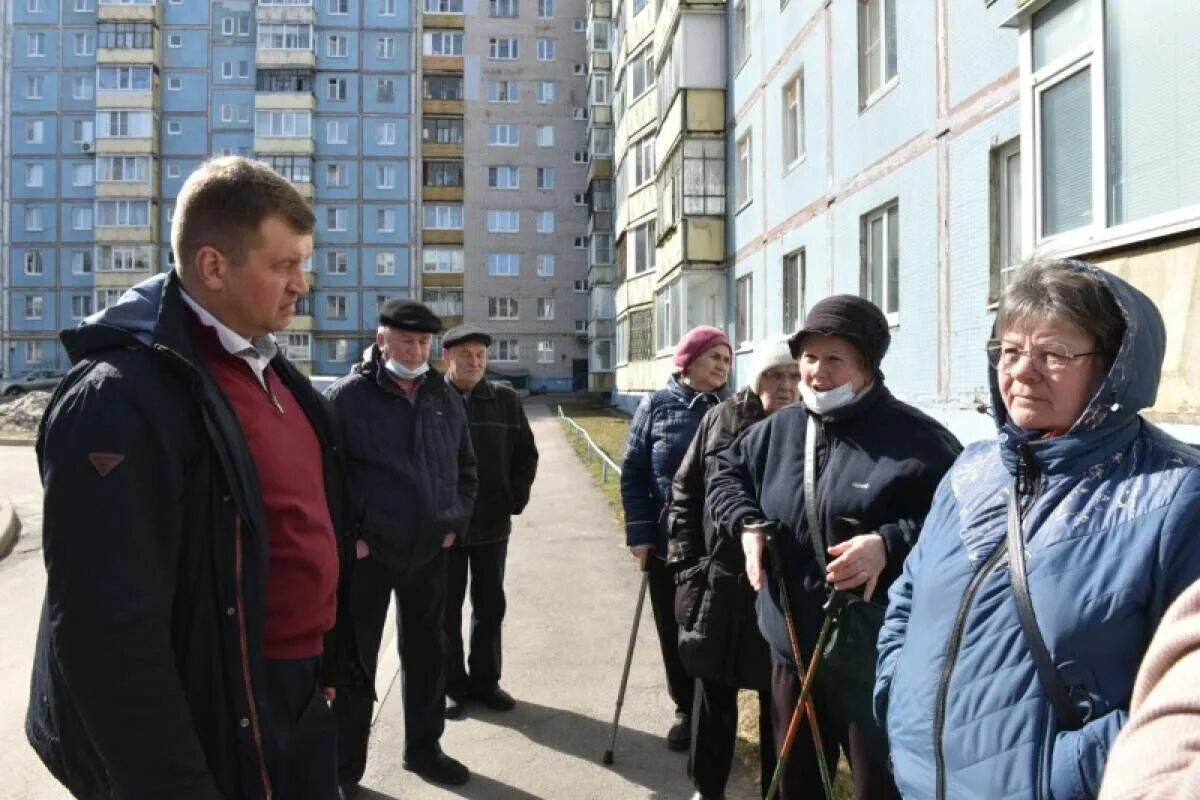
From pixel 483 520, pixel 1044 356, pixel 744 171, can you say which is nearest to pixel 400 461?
pixel 483 520

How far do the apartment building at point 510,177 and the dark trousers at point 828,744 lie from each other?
55.1 metres

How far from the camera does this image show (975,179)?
9.80 meters

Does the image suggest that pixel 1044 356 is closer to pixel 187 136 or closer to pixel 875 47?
pixel 875 47

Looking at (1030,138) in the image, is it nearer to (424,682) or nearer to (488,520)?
(488,520)

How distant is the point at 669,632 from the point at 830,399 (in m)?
2.17

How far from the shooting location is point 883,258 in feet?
41.9

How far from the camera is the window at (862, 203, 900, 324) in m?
12.4

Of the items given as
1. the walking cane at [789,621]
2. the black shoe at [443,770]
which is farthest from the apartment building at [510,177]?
the walking cane at [789,621]

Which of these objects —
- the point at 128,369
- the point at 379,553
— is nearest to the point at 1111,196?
the point at 379,553

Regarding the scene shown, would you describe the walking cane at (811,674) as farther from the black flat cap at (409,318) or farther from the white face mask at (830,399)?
the black flat cap at (409,318)

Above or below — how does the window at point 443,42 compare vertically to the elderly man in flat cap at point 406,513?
above

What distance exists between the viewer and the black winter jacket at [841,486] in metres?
3.01

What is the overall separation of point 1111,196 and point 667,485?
11.9 feet

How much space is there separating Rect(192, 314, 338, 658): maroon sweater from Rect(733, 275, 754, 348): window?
1802cm
